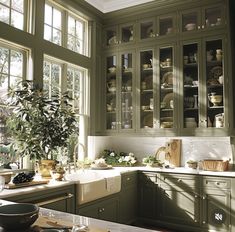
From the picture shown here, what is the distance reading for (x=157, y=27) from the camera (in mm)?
4789

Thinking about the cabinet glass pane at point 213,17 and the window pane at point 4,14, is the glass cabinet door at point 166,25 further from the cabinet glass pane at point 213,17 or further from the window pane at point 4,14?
the window pane at point 4,14

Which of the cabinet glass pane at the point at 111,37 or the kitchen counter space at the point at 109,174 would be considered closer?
the kitchen counter space at the point at 109,174

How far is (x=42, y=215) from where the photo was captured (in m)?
1.72

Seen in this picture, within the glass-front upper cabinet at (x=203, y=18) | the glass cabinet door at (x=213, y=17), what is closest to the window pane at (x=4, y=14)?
the glass-front upper cabinet at (x=203, y=18)

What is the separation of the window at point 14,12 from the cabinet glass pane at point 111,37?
68.8 inches

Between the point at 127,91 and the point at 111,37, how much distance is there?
1027 millimetres

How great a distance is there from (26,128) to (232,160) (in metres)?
3.00

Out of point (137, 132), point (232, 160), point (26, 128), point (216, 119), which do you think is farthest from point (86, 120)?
point (232, 160)

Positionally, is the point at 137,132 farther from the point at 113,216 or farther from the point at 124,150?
the point at 113,216

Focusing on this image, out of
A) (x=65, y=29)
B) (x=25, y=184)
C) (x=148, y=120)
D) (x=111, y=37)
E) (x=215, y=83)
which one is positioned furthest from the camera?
(x=111, y=37)

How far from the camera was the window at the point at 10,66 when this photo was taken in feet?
11.8

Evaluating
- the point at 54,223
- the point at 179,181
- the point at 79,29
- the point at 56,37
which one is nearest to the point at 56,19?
the point at 56,37

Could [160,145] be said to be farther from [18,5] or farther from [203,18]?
[18,5]

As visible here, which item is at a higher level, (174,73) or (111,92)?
(174,73)
